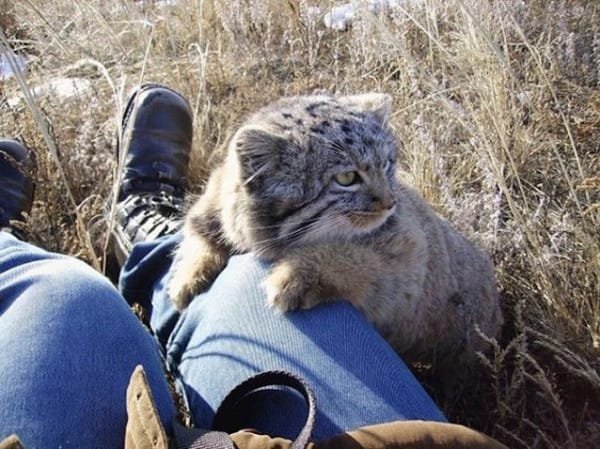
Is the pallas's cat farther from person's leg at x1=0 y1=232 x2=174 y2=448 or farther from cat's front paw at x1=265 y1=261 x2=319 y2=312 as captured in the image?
person's leg at x1=0 y1=232 x2=174 y2=448

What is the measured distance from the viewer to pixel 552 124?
10.6 feet

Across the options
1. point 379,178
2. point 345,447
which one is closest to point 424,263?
point 379,178

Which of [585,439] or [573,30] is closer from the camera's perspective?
[585,439]

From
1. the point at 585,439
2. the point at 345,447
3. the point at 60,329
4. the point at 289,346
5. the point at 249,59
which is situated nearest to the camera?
the point at 345,447

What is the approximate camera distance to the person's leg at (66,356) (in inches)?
62.4

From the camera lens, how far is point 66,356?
1.71 m

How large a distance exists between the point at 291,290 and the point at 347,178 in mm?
514

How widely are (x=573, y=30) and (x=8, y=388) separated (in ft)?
11.6

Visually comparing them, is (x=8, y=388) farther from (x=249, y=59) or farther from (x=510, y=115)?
(x=249, y=59)

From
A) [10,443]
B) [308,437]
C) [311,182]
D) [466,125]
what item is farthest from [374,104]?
[10,443]

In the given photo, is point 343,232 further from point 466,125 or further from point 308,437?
point 308,437

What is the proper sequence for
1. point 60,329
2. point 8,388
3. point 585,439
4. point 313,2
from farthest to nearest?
point 313,2, point 585,439, point 60,329, point 8,388

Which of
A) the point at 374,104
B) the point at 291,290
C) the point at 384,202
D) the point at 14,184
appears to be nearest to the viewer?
the point at 291,290

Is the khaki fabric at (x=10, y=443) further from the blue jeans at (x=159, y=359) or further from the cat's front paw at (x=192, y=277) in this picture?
the cat's front paw at (x=192, y=277)
